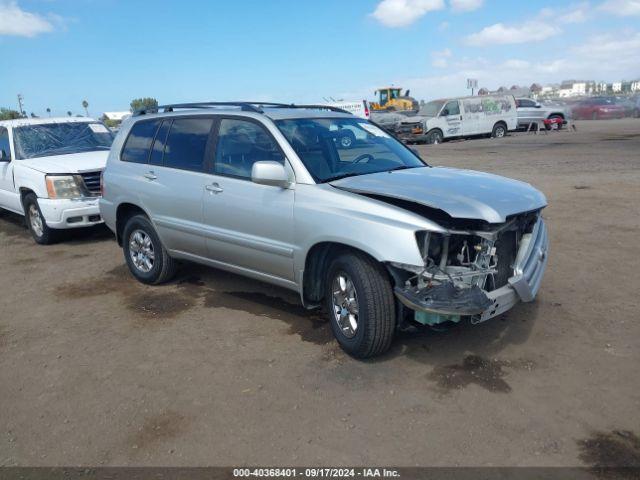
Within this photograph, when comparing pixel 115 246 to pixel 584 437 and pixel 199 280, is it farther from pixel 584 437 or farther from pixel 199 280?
pixel 584 437

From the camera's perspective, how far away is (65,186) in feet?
25.5

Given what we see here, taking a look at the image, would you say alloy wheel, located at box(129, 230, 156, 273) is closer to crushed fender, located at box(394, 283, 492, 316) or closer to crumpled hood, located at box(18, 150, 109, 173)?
crumpled hood, located at box(18, 150, 109, 173)

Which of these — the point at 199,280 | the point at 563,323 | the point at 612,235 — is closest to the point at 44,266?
the point at 199,280

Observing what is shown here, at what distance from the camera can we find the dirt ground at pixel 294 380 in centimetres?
309

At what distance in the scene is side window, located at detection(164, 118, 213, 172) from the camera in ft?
16.8

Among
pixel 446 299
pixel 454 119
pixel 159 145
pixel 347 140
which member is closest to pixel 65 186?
pixel 159 145

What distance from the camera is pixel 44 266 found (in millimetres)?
7137

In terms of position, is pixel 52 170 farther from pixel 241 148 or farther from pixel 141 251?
pixel 241 148

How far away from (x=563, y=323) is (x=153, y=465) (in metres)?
3.37

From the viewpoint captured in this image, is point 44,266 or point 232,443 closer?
point 232,443

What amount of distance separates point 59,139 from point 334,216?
6.71 m

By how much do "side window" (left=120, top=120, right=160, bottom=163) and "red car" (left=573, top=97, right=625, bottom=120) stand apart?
40.7 m

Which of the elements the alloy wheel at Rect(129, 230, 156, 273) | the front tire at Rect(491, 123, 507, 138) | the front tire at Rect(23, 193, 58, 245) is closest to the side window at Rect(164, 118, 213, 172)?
the alloy wheel at Rect(129, 230, 156, 273)

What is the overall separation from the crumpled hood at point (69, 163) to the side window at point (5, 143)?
490 millimetres
